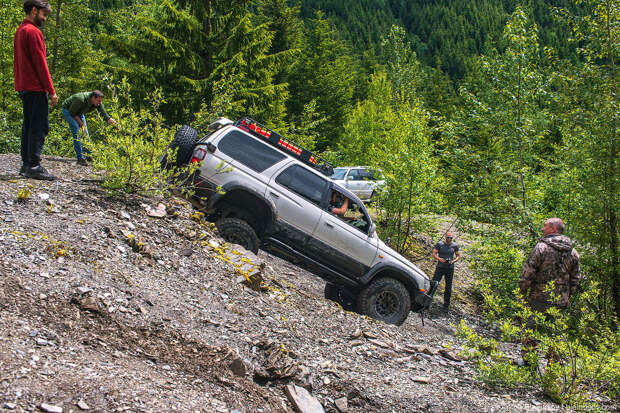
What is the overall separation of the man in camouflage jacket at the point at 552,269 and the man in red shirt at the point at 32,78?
6775 millimetres

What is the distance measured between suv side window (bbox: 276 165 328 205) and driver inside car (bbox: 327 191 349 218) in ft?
0.83

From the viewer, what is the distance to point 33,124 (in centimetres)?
555

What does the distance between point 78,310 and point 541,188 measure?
1096 centimetres

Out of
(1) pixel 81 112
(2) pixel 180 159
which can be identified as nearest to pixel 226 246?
(2) pixel 180 159

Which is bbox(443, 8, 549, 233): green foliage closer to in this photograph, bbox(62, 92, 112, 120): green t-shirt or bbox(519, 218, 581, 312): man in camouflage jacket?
bbox(519, 218, 581, 312): man in camouflage jacket

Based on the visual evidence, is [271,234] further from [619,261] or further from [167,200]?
[619,261]

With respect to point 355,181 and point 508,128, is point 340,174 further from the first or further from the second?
point 508,128

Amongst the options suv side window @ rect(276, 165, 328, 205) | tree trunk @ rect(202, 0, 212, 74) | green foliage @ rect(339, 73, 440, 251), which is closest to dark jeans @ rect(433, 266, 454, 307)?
green foliage @ rect(339, 73, 440, 251)

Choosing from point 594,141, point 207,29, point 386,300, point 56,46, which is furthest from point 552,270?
point 56,46

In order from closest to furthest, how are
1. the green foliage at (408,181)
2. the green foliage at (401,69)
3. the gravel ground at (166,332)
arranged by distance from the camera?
the gravel ground at (166,332), the green foliage at (408,181), the green foliage at (401,69)

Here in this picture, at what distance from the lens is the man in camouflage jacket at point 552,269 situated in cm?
577

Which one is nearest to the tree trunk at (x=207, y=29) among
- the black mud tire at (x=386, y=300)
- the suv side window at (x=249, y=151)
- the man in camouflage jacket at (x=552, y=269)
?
the suv side window at (x=249, y=151)

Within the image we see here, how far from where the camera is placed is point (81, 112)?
27.4 feet

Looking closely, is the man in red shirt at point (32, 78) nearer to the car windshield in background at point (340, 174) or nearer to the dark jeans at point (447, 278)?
the dark jeans at point (447, 278)
